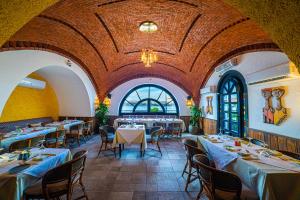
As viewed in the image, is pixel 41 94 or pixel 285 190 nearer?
pixel 285 190

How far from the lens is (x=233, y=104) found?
6062mm

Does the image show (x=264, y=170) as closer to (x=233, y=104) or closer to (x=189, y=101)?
(x=233, y=104)

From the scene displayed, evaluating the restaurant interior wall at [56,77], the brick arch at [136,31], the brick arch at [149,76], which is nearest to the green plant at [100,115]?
the restaurant interior wall at [56,77]

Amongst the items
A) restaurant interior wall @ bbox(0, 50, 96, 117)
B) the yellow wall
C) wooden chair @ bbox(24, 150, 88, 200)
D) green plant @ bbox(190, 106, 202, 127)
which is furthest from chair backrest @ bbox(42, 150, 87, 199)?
green plant @ bbox(190, 106, 202, 127)

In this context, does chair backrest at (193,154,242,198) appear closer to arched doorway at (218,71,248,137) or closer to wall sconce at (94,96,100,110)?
arched doorway at (218,71,248,137)

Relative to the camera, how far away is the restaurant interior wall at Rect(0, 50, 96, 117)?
13.4 ft

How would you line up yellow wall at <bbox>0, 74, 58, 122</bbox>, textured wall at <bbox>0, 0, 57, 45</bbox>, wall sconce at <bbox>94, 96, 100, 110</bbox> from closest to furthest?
textured wall at <bbox>0, 0, 57, 45</bbox>
yellow wall at <bbox>0, 74, 58, 122</bbox>
wall sconce at <bbox>94, 96, 100, 110</bbox>

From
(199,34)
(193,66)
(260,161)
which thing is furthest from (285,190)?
(193,66)

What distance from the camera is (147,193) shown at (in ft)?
9.96

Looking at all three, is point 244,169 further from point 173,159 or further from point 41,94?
point 41,94

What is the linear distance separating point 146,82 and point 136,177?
741 centimetres

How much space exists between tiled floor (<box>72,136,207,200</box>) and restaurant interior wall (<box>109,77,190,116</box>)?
5.18 m

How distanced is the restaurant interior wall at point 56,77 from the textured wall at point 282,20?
4.95 meters

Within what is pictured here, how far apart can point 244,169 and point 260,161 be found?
0.25 meters
